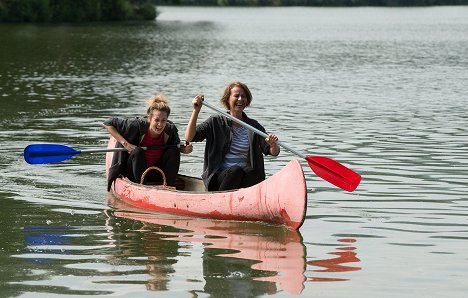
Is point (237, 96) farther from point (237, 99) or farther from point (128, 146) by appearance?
point (128, 146)

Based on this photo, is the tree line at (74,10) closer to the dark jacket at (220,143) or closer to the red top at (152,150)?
the red top at (152,150)

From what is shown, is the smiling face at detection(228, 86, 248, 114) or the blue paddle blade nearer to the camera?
the smiling face at detection(228, 86, 248, 114)

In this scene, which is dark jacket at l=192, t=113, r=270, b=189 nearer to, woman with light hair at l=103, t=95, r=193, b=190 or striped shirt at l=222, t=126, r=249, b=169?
striped shirt at l=222, t=126, r=249, b=169

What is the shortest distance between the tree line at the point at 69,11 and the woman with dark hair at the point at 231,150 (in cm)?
6874

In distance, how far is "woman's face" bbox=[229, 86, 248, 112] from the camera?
11898mm

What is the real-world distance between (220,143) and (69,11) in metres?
72.8

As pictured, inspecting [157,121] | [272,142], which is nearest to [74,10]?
[157,121]

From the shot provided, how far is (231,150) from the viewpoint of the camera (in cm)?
1233

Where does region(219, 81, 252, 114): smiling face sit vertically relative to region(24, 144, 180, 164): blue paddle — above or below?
above

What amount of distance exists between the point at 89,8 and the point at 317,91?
5874cm

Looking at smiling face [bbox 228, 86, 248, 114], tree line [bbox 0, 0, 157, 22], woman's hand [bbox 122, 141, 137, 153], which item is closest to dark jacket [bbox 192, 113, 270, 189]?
smiling face [bbox 228, 86, 248, 114]

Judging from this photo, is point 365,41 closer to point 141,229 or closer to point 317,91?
point 317,91

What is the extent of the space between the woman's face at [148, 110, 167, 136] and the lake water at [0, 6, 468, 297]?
36.3 inches

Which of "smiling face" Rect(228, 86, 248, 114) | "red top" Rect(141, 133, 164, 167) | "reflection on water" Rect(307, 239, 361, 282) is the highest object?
"smiling face" Rect(228, 86, 248, 114)
